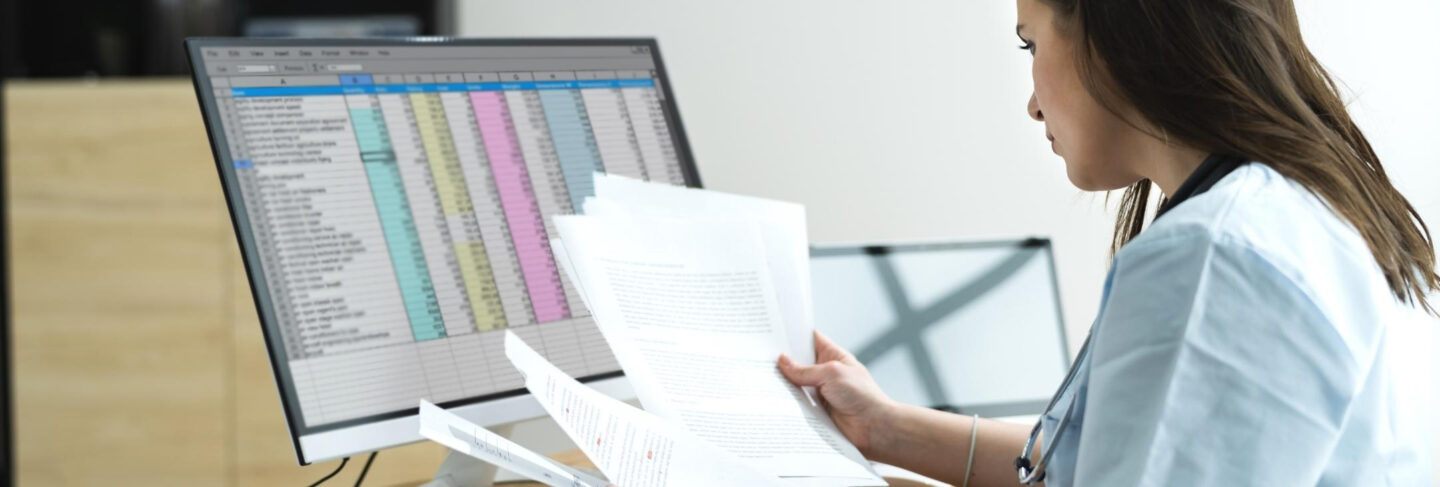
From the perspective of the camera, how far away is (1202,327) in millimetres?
584

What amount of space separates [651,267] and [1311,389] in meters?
0.46

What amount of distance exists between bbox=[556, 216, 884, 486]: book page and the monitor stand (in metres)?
0.19

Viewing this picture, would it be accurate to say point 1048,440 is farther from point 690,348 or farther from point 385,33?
point 385,33

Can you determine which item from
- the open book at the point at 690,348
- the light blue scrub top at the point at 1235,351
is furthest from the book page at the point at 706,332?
the light blue scrub top at the point at 1235,351

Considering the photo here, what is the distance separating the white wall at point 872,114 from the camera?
160cm

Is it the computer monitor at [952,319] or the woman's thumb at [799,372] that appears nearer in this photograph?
the woman's thumb at [799,372]

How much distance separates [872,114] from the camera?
1.62 m

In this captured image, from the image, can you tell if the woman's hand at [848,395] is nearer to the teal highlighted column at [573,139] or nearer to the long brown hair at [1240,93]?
the teal highlighted column at [573,139]

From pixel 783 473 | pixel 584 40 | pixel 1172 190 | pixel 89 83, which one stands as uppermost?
pixel 89 83

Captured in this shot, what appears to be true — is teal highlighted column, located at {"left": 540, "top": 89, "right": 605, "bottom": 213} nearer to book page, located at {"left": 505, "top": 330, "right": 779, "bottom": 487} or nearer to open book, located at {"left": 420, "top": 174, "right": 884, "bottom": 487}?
open book, located at {"left": 420, "top": 174, "right": 884, "bottom": 487}

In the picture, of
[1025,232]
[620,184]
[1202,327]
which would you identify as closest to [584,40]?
[620,184]

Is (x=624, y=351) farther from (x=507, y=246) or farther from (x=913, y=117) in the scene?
(x=913, y=117)

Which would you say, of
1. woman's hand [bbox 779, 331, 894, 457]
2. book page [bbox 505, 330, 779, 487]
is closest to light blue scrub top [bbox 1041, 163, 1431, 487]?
book page [bbox 505, 330, 779, 487]

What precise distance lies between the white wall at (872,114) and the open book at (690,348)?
650mm
